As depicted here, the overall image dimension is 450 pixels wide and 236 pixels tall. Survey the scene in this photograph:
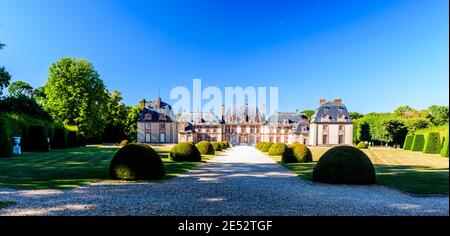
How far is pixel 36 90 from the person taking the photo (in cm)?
3912

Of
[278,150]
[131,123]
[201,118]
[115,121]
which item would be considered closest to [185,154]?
[278,150]

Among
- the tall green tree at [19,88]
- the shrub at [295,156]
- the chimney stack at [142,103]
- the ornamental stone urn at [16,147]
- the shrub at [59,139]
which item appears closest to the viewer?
the shrub at [295,156]

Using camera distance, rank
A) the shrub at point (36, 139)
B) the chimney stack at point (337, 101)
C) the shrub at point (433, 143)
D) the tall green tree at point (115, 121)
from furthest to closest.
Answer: the chimney stack at point (337, 101) < the tall green tree at point (115, 121) < the shrub at point (433, 143) < the shrub at point (36, 139)

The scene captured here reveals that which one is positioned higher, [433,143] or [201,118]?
[201,118]

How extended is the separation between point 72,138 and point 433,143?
111ft

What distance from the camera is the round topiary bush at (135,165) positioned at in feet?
31.6

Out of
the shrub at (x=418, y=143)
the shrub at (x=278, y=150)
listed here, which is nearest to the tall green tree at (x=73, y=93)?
the shrub at (x=278, y=150)

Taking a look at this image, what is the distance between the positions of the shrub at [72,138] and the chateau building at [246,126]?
892 inches

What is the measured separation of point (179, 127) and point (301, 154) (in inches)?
1449

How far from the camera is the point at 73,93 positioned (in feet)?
93.8

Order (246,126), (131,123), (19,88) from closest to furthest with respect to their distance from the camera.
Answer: (19,88) → (131,123) → (246,126)

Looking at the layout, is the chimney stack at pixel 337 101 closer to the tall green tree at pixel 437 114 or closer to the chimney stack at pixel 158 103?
the tall green tree at pixel 437 114

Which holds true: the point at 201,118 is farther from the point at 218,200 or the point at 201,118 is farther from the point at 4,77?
the point at 218,200

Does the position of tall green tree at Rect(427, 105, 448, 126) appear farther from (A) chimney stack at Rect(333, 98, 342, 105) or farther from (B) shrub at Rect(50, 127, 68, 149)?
(B) shrub at Rect(50, 127, 68, 149)
